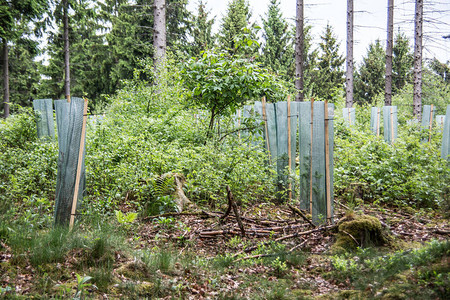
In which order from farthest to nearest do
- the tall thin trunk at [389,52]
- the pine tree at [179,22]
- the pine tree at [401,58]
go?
the pine tree at [401,58], the pine tree at [179,22], the tall thin trunk at [389,52]

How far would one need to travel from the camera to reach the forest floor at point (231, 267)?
2.50 meters

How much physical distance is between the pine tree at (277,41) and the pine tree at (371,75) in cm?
937

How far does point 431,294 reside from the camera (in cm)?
215

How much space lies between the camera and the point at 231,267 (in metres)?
3.36

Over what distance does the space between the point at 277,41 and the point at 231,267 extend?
24.9 m

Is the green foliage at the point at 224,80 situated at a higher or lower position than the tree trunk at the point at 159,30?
lower

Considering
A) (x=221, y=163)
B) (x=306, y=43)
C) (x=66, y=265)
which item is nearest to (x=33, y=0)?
(x=221, y=163)

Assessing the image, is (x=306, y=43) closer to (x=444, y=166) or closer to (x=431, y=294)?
(x=444, y=166)

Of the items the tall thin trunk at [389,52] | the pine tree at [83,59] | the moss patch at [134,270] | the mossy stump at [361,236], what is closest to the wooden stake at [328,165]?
the mossy stump at [361,236]

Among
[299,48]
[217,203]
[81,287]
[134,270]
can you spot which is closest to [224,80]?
[217,203]

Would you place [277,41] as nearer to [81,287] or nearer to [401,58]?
[401,58]

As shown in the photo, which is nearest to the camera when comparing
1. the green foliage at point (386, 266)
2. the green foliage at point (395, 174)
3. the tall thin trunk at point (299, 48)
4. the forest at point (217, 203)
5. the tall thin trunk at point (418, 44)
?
the green foliage at point (386, 266)

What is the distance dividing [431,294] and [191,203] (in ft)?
11.8

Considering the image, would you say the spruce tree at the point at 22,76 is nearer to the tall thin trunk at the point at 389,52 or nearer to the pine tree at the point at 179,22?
the pine tree at the point at 179,22
